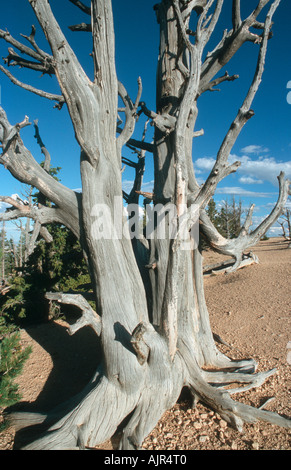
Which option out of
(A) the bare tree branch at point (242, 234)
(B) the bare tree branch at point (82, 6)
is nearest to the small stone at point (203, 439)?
(A) the bare tree branch at point (242, 234)

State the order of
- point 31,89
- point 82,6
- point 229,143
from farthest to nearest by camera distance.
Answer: point 82,6
point 31,89
point 229,143

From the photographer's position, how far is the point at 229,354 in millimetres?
4945

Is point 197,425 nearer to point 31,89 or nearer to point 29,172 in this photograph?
point 29,172

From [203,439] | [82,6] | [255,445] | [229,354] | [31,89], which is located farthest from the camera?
[229,354]

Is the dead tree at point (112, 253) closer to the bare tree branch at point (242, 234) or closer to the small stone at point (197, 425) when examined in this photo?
the bare tree branch at point (242, 234)

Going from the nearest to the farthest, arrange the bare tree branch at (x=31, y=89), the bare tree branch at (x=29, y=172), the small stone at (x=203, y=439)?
the small stone at (x=203, y=439), the bare tree branch at (x=29, y=172), the bare tree branch at (x=31, y=89)

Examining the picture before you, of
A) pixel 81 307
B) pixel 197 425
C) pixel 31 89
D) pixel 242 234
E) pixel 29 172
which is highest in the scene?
pixel 31 89

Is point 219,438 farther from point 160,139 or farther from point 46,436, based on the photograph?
point 160,139

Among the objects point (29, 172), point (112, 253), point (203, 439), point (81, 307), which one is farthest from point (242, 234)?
point (29, 172)

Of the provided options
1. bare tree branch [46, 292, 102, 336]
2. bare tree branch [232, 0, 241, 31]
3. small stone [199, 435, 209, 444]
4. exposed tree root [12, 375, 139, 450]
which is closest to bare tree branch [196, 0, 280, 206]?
bare tree branch [232, 0, 241, 31]

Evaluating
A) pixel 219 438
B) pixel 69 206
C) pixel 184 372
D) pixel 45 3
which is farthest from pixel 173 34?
pixel 219 438

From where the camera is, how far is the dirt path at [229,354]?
303 cm

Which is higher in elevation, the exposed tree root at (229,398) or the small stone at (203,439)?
the exposed tree root at (229,398)

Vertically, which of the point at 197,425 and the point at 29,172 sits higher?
the point at 29,172
